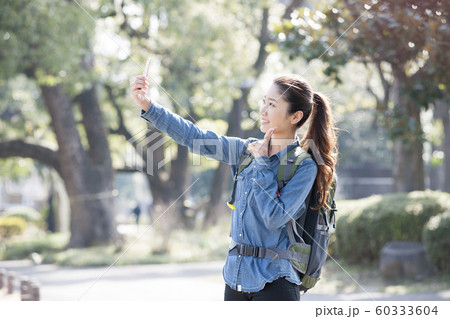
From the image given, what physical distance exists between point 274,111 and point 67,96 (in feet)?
45.6

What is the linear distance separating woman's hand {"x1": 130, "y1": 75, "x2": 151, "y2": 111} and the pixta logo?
14.2 meters

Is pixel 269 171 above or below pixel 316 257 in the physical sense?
above

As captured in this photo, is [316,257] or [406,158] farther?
[406,158]

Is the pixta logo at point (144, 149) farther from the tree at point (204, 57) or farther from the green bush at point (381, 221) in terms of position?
the green bush at point (381, 221)

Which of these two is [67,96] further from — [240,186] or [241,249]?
[241,249]

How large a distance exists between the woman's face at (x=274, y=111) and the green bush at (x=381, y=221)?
752 cm

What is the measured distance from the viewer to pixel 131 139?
2056 centimetres

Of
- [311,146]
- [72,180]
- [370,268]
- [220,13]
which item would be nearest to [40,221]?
[72,180]

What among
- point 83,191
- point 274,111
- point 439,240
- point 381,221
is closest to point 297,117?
point 274,111

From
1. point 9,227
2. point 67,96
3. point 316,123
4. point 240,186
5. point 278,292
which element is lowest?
point 9,227

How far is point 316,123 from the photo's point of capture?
3.08 metres

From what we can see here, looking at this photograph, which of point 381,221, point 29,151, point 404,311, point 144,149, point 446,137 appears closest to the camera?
point 404,311

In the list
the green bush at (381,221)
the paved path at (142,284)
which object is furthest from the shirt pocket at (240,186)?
the green bush at (381,221)

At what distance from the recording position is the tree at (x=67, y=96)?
42.5ft
